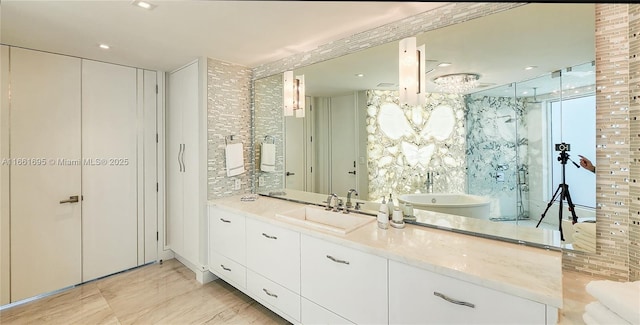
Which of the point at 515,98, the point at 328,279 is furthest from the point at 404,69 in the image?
the point at 328,279

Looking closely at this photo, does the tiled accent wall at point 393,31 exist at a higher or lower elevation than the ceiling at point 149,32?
lower

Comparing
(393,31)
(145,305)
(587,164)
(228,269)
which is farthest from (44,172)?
(587,164)

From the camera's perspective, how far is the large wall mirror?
1.43 meters

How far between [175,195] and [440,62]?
307 centimetres

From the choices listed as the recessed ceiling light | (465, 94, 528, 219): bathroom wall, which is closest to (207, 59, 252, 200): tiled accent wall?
the recessed ceiling light

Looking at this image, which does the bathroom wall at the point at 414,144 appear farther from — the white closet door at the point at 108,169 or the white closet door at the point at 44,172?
the white closet door at the point at 44,172

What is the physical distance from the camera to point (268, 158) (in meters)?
3.10

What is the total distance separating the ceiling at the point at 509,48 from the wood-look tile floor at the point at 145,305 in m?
2.22

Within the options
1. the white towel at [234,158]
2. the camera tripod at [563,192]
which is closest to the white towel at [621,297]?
the camera tripod at [563,192]

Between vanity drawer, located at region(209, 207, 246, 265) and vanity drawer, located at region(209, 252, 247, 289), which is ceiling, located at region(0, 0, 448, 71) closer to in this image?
vanity drawer, located at region(209, 207, 246, 265)

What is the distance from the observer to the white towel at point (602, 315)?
0.97 m

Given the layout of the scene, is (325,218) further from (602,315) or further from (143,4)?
(143,4)

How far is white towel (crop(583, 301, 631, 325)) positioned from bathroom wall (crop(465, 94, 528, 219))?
629 mm

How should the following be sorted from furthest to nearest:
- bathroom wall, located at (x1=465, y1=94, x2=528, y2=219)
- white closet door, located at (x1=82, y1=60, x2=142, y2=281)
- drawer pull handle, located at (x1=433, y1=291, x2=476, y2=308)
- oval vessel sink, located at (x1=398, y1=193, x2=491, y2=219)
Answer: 1. white closet door, located at (x1=82, y1=60, x2=142, y2=281)
2. oval vessel sink, located at (x1=398, y1=193, x2=491, y2=219)
3. bathroom wall, located at (x1=465, y1=94, x2=528, y2=219)
4. drawer pull handle, located at (x1=433, y1=291, x2=476, y2=308)
